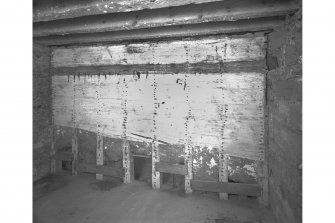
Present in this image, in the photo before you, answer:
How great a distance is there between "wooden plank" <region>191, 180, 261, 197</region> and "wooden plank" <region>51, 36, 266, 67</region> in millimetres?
2347

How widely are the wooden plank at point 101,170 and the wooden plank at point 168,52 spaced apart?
2362 mm

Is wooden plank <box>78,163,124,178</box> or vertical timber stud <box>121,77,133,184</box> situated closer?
vertical timber stud <box>121,77,133,184</box>

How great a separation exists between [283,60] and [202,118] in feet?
5.64

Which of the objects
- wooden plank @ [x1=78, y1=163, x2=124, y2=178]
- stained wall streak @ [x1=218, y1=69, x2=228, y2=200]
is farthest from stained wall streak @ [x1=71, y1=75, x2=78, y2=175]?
stained wall streak @ [x1=218, y1=69, x2=228, y2=200]

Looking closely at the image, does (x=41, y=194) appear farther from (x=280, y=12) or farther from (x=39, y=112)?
(x=280, y=12)

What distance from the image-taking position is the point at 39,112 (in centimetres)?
486

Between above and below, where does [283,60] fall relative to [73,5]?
below

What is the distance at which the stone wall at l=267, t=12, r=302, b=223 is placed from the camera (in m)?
2.38

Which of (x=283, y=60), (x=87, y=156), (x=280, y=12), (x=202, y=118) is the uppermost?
(x=280, y=12)

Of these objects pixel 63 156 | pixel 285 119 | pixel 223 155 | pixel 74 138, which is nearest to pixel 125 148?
pixel 74 138

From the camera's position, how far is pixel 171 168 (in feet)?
13.9

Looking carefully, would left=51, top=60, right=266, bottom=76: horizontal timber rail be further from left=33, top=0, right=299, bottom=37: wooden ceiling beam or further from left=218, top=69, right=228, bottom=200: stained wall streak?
left=33, top=0, right=299, bottom=37: wooden ceiling beam

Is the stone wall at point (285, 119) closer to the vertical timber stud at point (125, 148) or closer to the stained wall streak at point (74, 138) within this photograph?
the vertical timber stud at point (125, 148)

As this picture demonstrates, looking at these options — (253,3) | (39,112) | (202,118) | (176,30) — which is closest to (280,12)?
(253,3)
